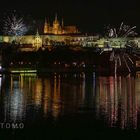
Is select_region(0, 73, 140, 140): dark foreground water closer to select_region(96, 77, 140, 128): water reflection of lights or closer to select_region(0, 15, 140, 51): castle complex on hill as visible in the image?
select_region(96, 77, 140, 128): water reflection of lights

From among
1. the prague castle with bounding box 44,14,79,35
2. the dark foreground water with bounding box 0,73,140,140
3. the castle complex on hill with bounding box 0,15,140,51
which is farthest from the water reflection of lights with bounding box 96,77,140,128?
the prague castle with bounding box 44,14,79,35

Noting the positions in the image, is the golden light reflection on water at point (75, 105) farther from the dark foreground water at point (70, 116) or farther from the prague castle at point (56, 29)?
the prague castle at point (56, 29)

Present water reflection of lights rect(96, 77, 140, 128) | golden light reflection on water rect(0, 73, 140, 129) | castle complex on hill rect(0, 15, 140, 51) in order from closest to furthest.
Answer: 1. water reflection of lights rect(96, 77, 140, 128)
2. golden light reflection on water rect(0, 73, 140, 129)
3. castle complex on hill rect(0, 15, 140, 51)

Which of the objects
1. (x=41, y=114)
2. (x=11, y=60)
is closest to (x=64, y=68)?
(x=11, y=60)

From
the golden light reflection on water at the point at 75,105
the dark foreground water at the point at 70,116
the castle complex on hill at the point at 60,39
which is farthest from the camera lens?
the castle complex on hill at the point at 60,39

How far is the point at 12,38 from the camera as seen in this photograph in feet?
263

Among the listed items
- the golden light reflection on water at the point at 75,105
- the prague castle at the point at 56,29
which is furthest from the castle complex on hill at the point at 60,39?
the golden light reflection on water at the point at 75,105

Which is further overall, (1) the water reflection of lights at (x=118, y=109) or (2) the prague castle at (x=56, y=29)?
(2) the prague castle at (x=56, y=29)

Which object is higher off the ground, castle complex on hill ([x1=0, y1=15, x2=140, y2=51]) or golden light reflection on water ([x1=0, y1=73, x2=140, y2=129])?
castle complex on hill ([x1=0, y1=15, x2=140, y2=51])

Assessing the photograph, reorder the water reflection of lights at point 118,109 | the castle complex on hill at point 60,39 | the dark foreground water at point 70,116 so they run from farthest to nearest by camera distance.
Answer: the castle complex on hill at point 60,39 → the water reflection of lights at point 118,109 → the dark foreground water at point 70,116

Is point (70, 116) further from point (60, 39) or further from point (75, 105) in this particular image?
point (60, 39)

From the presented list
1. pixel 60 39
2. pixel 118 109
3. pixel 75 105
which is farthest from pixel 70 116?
pixel 60 39

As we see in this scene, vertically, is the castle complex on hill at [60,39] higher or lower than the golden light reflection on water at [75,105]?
higher

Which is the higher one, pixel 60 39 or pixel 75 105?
pixel 60 39
